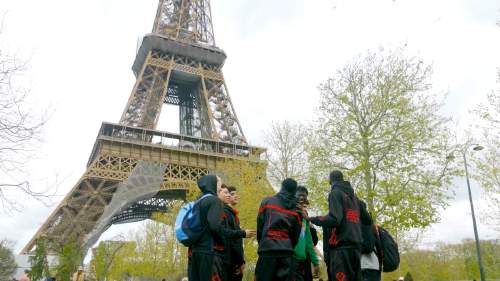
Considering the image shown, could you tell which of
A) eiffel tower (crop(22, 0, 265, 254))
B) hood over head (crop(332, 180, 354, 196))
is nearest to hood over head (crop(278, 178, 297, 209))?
hood over head (crop(332, 180, 354, 196))

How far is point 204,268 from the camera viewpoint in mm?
4812

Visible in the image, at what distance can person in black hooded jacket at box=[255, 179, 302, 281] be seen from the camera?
16.4ft

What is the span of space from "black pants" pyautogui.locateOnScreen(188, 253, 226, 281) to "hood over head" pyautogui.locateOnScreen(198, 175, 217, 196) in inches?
29.3

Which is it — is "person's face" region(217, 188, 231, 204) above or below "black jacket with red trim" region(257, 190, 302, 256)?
above

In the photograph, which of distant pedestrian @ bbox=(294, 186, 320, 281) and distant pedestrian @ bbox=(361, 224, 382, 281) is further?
distant pedestrian @ bbox=(361, 224, 382, 281)

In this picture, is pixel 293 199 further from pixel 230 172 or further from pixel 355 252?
pixel 230 172

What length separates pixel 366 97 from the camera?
15461 mm

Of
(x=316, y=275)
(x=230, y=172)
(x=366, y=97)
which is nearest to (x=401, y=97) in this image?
(x=366, y=97)

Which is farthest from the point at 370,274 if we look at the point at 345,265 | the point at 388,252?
the point at 345,265

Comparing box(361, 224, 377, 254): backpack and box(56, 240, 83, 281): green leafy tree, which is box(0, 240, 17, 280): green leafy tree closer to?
box(56, 240, 83, 281): green leafy tree

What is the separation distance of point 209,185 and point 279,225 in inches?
37.8

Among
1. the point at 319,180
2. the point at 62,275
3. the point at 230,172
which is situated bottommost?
the point at 62,275

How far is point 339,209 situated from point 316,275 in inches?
46.0

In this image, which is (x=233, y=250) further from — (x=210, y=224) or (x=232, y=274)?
(x=210, y=224)
